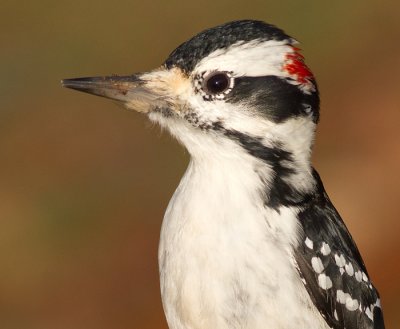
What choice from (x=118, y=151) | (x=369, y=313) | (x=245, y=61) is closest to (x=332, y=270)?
(x=369, y=313)

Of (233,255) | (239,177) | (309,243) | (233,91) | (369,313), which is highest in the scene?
(233,91)

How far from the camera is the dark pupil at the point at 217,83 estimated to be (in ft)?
19.7

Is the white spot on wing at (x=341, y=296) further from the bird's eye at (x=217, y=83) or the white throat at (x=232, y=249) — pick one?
the bird's eye at (x=217, y=83)

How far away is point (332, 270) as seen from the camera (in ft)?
20.8

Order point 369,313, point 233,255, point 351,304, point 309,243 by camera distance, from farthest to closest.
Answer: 1. point 369,313
2. point 351,304
3. point 309,243
4. point 233,255

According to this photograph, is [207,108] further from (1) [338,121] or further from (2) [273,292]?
(1) [338,121]

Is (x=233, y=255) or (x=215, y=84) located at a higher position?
(x=215, y=84)

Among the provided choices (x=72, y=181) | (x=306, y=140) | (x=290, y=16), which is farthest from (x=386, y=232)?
(x=306, y=140)

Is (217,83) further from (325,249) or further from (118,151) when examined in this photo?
(118,151)

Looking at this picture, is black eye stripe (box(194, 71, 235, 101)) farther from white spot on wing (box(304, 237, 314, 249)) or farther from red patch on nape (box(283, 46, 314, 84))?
A: white spot on wing (box(304, 237, 314, 249))

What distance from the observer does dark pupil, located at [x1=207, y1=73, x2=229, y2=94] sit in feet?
19.7

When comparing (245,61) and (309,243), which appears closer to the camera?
(245,61)

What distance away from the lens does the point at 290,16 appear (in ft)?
60.2

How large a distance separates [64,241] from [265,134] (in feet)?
28.7
